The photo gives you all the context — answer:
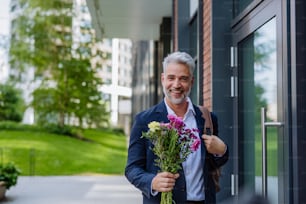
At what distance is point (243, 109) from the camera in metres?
2.05

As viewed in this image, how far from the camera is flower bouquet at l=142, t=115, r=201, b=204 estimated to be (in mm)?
938

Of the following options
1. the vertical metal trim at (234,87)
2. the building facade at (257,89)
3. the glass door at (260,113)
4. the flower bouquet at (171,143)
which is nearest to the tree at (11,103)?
the building facade at (257,89)

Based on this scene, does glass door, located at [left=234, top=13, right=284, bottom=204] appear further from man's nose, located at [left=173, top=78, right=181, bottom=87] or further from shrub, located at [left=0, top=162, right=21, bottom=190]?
shrub, located at [left=0, top=162, right=21, bottom=190]

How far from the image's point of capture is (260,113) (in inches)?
68.7

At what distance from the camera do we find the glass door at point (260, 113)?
4.83 feet

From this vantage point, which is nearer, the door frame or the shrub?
the door frame

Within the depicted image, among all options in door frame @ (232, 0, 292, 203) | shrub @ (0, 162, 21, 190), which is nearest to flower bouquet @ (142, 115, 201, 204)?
door frame @ (232, 0, 292, 203)

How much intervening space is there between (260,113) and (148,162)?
0.80 meters

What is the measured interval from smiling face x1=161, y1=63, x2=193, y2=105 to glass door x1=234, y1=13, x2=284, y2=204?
12.5 inches

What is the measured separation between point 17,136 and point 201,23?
5854 millimetres

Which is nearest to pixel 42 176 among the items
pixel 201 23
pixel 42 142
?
pixel 42 142

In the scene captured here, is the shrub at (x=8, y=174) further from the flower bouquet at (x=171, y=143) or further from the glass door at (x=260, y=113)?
the flower bouquet at (x=171, y=143)

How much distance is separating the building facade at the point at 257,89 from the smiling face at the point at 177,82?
0.86ft

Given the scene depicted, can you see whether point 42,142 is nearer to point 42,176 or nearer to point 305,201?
point 42,176
